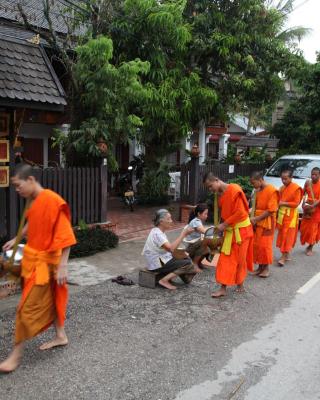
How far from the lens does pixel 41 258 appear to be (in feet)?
12.8

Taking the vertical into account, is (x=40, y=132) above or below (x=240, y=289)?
above

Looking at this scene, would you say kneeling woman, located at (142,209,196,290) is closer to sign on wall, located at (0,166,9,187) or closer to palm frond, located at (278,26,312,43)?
sign on wall, located at (0,166,9,187)

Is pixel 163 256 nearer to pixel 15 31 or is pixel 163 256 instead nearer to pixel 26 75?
pixel 26 75

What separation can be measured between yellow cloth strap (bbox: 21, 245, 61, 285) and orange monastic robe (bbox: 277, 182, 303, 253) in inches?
195

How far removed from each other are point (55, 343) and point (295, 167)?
378 inches

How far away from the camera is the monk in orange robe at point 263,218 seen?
22.6 ft

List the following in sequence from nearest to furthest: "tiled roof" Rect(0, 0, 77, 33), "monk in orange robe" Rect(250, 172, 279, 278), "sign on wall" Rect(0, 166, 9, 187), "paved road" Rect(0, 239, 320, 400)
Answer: "paved road" Rect(0, 239, 320, 400)
"sign on wall" Rect(0, 166, 9, 187)
"monk in orange robe" Rect(250, 172, 279, 278)
"tiled roof" Rect(0, 0, 77, 33)

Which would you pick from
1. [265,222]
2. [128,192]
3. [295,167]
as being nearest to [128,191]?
[128,192]

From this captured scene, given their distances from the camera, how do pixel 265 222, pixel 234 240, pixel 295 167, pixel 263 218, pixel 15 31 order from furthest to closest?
pixel 295 167 < pixel 15 31 < pixel 265 222 < pixel 263 218 < pixel 234 240

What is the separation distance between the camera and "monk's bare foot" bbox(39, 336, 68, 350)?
4316 millimetres

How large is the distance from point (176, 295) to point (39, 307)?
2.55 meters

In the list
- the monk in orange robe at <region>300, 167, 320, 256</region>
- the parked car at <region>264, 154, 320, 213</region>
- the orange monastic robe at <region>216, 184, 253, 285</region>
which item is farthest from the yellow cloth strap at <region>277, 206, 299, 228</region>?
the parked car at <region>264, 154, 320, 213</region>

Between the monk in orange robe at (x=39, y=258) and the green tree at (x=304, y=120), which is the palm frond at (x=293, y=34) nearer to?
the green tree at (x=304, y=120)

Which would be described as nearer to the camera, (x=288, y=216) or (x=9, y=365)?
(x=9, y=365)
